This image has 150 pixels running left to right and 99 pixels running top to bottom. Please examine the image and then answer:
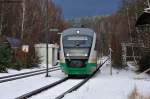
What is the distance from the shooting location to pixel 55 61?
215ft

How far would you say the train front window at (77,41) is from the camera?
3091cm

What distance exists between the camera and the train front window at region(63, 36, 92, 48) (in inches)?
1217

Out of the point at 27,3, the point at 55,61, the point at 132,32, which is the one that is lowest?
the point at 55,61

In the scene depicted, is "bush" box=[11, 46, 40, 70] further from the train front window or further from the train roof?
the train front window

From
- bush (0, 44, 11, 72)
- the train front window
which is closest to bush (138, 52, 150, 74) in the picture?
the train front window

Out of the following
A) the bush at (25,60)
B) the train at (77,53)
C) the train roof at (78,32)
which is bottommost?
the bush at (25,60)

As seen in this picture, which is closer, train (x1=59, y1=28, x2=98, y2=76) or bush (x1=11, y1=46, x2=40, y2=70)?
train (x1=59, y1=28, x2=98, y2=76)

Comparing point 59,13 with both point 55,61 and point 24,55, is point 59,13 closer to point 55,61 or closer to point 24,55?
point 55,61

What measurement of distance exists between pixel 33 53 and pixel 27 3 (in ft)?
115

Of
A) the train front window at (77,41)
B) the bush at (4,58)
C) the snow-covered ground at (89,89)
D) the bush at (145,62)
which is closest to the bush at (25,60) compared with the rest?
the bush at (4,58)

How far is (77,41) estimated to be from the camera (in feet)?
102

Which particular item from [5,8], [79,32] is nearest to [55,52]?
[5,8]

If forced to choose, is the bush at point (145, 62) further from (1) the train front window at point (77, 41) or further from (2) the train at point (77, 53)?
(1) the train front window at point (77, 41)

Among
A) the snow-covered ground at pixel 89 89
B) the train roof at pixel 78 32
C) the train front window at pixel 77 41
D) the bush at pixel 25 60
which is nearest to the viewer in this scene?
the snow-covered ground at pixel 89 89
